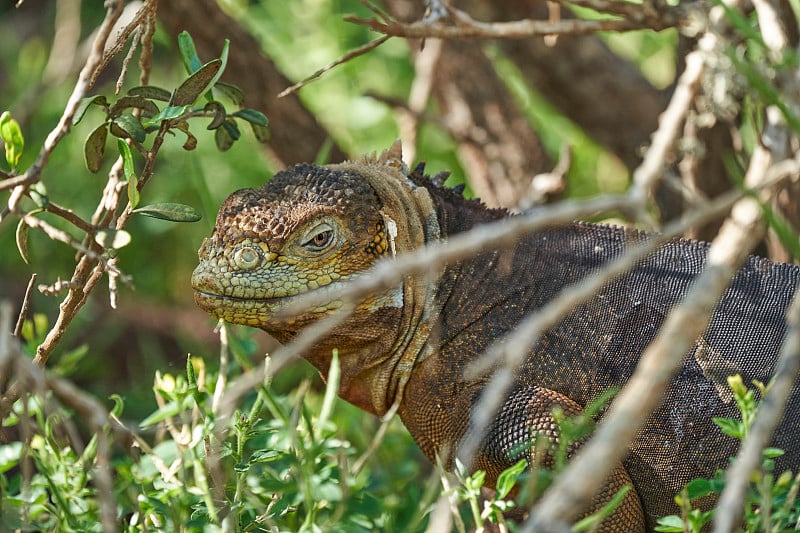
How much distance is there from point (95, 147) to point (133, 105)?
17 cm

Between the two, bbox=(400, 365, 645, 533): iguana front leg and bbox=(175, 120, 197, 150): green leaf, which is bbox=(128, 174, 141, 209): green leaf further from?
bbox=(400, 365, 645, 533): iguana front leg

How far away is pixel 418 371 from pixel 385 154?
0.81 meters

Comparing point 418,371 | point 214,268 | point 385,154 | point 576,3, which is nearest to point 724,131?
point 576,3

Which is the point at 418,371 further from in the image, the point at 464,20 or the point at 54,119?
the point at 54,119

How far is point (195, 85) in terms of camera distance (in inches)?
113

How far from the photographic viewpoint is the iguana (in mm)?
3006

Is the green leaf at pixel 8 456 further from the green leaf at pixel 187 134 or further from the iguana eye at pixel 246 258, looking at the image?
the green leaf at pixel 187 134

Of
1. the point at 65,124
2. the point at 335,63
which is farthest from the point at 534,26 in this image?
the point at 65,124

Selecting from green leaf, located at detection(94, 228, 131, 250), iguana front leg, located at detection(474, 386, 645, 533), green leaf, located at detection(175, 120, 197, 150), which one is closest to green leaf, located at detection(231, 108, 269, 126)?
green leaf, located at detection(175, 120, 197, 150)

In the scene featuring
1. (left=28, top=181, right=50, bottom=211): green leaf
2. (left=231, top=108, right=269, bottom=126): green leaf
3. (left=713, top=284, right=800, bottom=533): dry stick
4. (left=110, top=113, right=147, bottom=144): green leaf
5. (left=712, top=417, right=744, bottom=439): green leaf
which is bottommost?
(left=712, top=417, right=744, bottom=439): green leaf

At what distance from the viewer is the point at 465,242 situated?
63.3 inches

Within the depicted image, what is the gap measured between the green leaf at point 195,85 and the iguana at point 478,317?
0.39m

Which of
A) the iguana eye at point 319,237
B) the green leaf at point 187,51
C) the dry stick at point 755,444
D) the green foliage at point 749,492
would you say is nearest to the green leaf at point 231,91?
the green leaf at point 187,51

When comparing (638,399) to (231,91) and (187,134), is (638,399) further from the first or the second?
(231,91)
